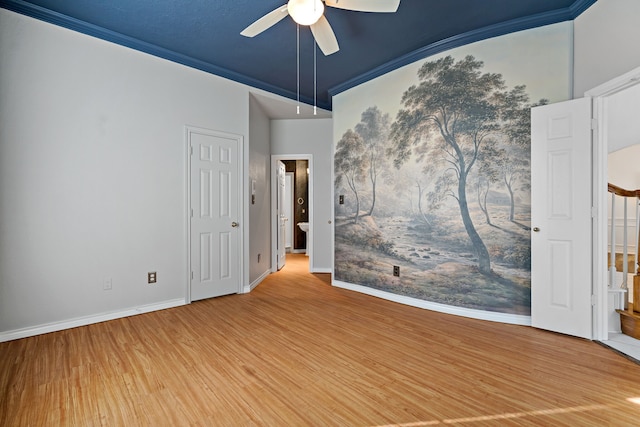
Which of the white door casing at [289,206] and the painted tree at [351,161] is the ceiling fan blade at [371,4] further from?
the white door casing at [289,206]

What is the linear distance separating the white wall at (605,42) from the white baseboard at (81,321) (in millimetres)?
4633

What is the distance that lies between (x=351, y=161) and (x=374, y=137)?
0.49 meters

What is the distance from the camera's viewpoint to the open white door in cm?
260

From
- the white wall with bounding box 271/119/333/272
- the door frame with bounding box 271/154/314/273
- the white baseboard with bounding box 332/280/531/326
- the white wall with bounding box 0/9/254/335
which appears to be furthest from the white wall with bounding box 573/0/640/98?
Answer: the white wall with bounding box 0/9/254/335

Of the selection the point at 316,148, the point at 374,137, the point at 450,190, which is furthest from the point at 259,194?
the point at 450,190

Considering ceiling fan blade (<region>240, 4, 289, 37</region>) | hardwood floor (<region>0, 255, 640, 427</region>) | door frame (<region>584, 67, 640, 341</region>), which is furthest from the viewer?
door frame (<region>584, 67, 640, 341</region>)

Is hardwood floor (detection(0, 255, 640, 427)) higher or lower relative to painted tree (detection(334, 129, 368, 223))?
lower

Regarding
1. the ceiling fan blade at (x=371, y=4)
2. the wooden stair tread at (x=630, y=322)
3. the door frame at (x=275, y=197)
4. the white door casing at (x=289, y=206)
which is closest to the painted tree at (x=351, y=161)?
the door frame at (x=275, y=197)

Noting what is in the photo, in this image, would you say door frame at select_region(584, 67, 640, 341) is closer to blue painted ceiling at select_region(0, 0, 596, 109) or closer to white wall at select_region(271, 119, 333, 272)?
blue painted ceiling at select_region(0, 0, 596, 109)

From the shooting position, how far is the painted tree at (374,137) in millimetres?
3927

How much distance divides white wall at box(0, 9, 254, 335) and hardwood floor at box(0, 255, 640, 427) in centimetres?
46

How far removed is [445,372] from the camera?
2.08 metres

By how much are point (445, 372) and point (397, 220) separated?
6.45 feet

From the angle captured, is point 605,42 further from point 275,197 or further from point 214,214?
point 275,197
